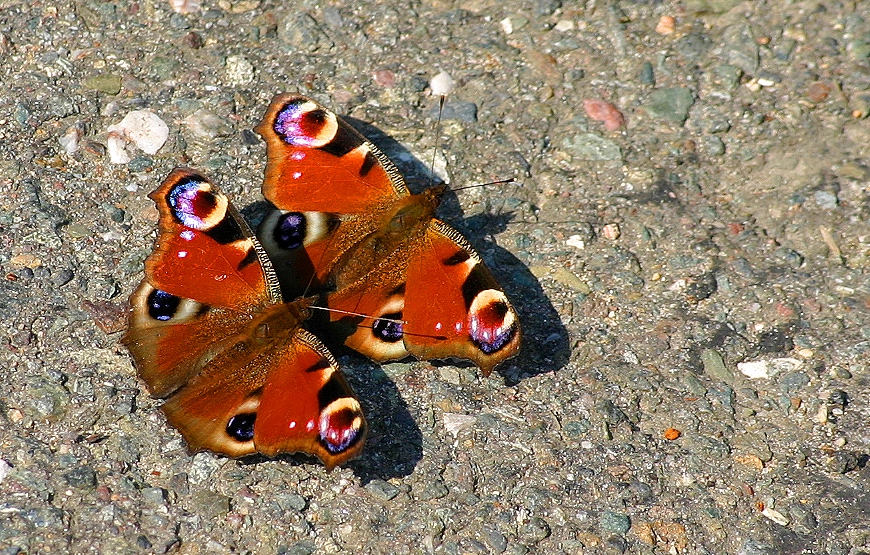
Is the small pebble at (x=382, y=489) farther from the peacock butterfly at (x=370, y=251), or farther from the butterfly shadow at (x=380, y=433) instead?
the peacock butterfly at (x=370, y=251)

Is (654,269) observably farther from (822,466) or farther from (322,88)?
(322,88)

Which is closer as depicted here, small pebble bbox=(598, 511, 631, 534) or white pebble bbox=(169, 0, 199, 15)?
small pebble bbox=(598, 511, 631, 534)

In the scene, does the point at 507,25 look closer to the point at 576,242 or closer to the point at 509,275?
the point at 576,242

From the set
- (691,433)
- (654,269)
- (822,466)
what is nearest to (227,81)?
(654,269)

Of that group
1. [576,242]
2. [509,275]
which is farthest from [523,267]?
[576,242]

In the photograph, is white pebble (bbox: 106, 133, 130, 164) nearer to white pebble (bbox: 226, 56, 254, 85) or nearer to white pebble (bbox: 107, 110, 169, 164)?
white pebble (bbox: 107, 110, 169, 164)

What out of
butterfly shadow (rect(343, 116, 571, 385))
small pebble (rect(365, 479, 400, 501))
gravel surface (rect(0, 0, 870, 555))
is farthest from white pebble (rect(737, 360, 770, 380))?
small pebble (rect(365, 479, 400, 501))

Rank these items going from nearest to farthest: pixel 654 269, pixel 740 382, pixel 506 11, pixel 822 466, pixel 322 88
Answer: pixel 822 466, pixel 740 382, pixel 654 269, pixel 322 88, pixel 506 11
